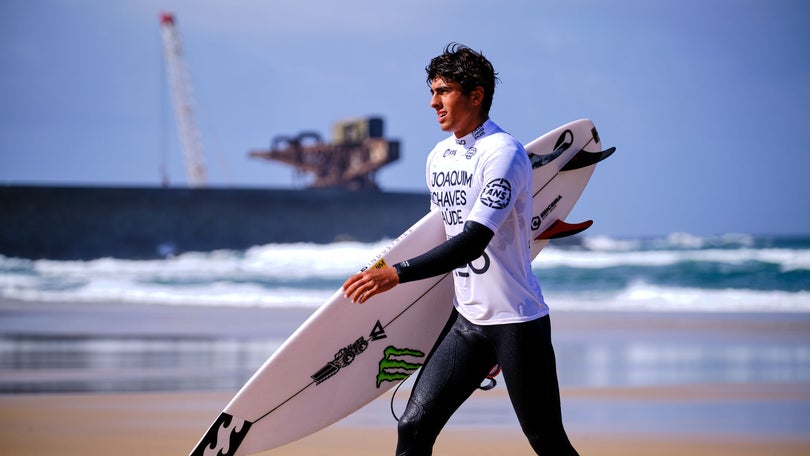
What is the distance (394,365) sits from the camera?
331 centimetres

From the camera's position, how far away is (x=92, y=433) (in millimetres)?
4812

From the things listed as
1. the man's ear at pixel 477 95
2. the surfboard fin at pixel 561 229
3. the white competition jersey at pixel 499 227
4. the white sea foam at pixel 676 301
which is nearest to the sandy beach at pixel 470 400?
the surfboard fin at pixel 561 229

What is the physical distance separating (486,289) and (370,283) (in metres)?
0.39

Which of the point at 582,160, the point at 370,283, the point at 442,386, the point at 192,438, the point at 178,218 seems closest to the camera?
the point at 370,283

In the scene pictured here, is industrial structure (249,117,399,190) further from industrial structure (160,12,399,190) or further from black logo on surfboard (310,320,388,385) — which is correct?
black logo on surfboard (310,320,388,385)

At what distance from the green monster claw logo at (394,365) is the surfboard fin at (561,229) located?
25.4 inches

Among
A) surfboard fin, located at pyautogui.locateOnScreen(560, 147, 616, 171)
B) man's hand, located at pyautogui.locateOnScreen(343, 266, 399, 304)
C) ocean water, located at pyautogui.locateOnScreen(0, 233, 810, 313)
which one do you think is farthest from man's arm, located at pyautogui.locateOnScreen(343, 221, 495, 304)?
ocean water, located at pyautogui.locateOnScreen(0, 233, 810, 313)

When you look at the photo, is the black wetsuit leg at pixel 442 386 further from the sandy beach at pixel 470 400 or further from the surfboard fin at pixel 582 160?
the sandy beach at pixel 470 400

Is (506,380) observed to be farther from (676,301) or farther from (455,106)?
(676,301)

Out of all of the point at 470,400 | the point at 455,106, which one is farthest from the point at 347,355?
the point at 470,400

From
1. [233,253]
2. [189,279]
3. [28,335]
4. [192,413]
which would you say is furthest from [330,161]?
[192,413]

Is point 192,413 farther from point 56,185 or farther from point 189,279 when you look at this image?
point 56,185

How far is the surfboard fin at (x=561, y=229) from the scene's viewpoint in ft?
10.6

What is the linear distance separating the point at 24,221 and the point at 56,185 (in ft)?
6.08
